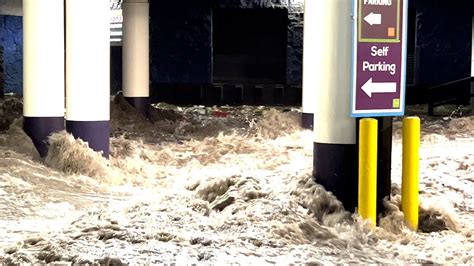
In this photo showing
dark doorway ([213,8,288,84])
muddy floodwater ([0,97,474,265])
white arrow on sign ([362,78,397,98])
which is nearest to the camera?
muddy floodwater ([0,97,474,265])

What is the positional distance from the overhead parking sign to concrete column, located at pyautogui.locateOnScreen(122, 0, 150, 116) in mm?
12001

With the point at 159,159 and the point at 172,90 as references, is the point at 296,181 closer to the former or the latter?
the point at 159,159

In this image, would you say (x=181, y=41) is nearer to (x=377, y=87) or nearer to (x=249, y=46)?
(x=249, y=46)

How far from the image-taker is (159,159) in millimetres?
11234

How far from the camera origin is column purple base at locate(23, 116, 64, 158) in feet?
31.8

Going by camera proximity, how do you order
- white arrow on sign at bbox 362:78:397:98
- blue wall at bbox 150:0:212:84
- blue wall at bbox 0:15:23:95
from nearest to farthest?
white arrow on sign at bbox 362:78:397:98, blue wall at bbox 150:0:212:84, blue wall at bbox 0:15:23:95

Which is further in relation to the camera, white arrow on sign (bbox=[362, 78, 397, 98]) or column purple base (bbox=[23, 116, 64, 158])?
column purple base (bbox=[23, 116, 64, 158])

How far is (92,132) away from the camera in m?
9.79

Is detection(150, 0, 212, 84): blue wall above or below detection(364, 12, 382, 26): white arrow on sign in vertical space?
above

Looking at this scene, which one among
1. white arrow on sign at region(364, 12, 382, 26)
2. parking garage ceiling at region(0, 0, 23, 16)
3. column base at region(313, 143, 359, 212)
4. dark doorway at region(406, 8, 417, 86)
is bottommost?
column base at region(313, 143, 359, 212)

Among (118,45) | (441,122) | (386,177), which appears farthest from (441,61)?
(386,177)

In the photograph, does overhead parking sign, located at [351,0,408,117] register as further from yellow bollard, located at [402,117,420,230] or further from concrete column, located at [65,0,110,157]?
concrete column, located at [65,0,110,157]

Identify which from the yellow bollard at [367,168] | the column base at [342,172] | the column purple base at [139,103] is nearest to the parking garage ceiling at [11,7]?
the column purple base at [139,103]

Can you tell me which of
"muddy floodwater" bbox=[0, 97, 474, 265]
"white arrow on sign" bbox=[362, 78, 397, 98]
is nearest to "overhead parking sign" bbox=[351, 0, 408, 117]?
"white arrow on sign" bbox=[362, 78, 397, 98]
